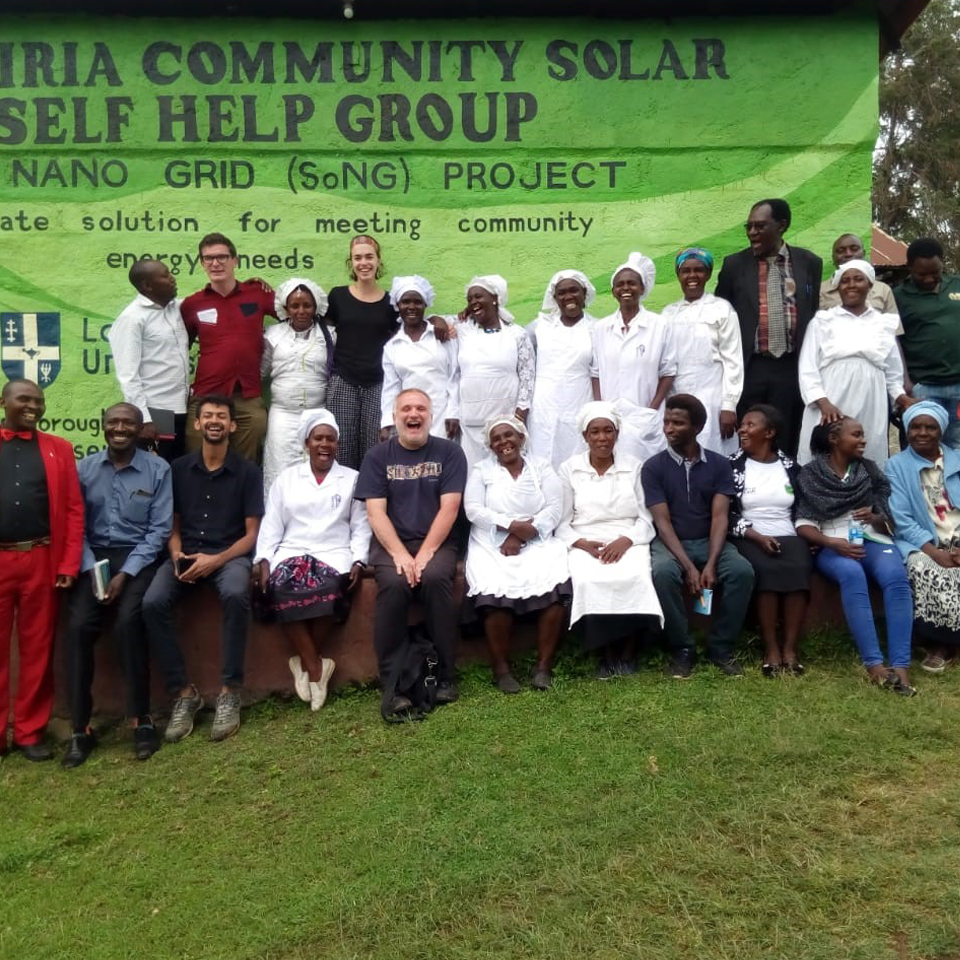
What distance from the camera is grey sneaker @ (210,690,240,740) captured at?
5254mm

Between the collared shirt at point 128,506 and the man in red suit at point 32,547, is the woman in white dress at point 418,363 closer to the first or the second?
the collared shirt at point 128,506

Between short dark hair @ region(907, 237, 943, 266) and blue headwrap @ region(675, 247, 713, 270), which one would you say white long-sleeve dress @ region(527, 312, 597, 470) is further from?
short dark hair @ region(907, 237, 943, 266)

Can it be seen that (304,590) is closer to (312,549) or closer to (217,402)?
(312,549)

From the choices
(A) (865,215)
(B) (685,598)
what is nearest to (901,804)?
(B) (685,598)

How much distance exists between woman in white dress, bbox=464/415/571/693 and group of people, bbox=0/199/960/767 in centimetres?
2

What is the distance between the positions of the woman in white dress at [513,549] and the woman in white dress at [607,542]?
0.34ft

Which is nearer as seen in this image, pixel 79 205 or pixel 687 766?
pixel 687 766

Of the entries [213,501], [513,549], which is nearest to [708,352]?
[513,549]

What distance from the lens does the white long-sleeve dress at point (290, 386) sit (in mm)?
6156

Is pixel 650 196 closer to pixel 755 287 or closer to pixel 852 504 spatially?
pixel 755 287

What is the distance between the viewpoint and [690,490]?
5.54 meters

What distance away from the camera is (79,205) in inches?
280

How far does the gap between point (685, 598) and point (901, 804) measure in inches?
64.3

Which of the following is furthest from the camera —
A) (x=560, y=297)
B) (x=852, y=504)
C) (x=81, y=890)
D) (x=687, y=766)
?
(x=560, y=297)
